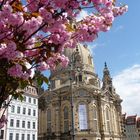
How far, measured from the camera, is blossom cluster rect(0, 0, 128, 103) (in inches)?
229

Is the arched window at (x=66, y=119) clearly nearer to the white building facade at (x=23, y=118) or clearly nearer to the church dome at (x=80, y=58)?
the church dome at (x=80, y=58)

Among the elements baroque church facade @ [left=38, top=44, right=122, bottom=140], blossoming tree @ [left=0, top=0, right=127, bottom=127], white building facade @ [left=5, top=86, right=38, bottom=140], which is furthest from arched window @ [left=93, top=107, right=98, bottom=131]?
blossoming tree @ [left=0, top=0, right=127, bottom=127]

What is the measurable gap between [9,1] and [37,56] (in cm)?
148

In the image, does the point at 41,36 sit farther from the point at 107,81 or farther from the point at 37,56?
the point at 107,81

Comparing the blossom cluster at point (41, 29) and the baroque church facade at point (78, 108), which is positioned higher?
the baroque church facade at point (78, 108)

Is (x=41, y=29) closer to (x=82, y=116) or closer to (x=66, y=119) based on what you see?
(x=82, y=116)

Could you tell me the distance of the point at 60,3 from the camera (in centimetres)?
604

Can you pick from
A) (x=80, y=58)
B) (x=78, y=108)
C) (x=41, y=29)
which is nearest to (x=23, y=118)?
(x=78, y=108)

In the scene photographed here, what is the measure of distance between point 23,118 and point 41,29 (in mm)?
46901

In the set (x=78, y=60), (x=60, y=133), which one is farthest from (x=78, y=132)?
(x=78, y=60)

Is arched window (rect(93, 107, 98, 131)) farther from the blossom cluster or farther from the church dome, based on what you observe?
the blossom cluster

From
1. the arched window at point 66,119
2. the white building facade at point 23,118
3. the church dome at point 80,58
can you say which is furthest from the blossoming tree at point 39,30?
the church dome at point 80,58

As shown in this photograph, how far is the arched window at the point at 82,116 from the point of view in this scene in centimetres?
7019

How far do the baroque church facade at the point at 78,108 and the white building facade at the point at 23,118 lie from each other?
15.7m
